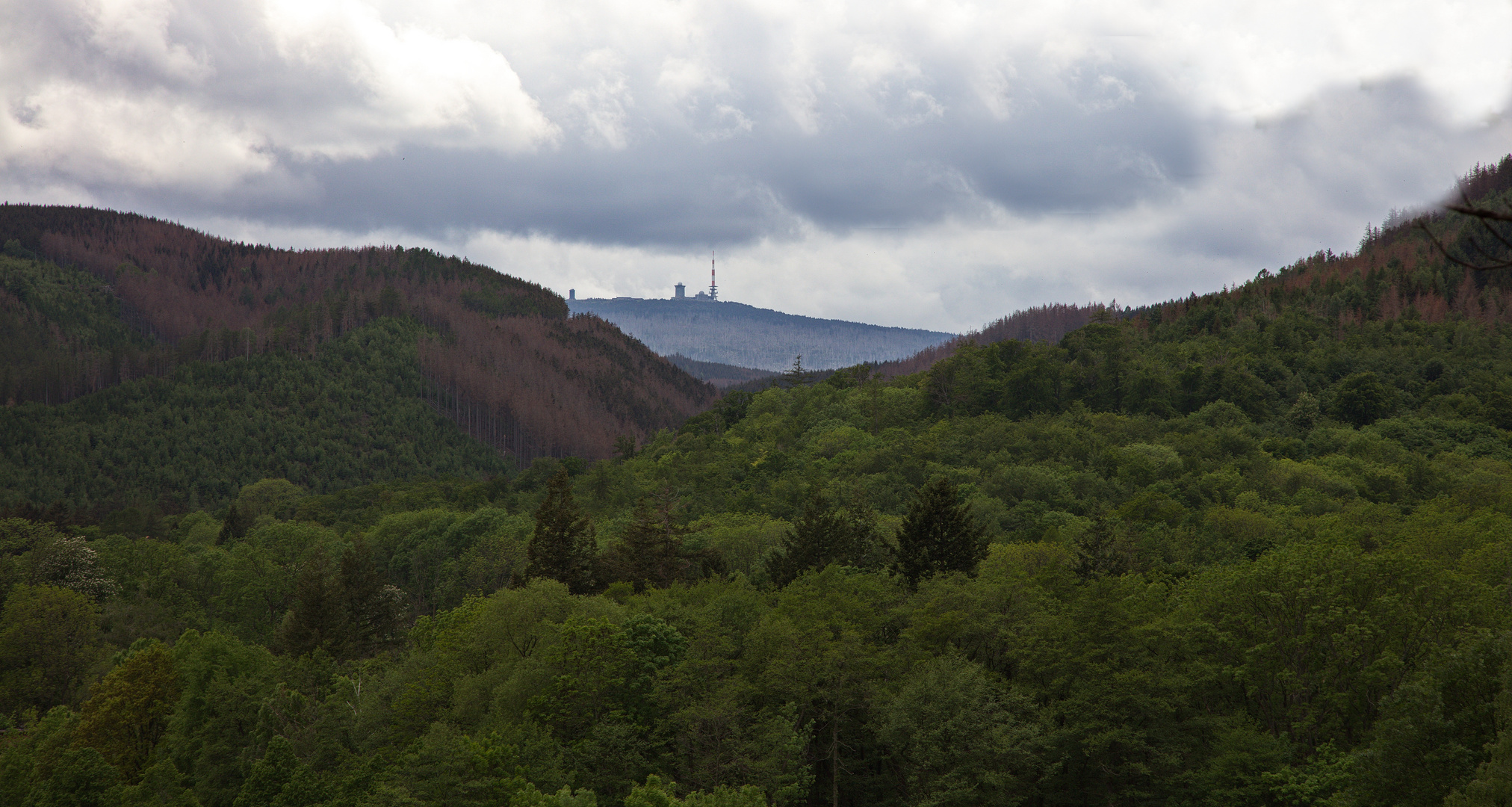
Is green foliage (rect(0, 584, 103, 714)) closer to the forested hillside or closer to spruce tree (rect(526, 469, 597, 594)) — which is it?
the forested hillside

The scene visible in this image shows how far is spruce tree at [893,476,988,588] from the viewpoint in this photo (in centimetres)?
5362

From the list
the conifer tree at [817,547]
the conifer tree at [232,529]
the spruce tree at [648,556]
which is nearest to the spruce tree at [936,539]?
the conifer tree at [817,547]

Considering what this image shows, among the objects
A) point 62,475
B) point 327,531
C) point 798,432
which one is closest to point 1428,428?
point 798,432

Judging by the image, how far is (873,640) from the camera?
149 ft

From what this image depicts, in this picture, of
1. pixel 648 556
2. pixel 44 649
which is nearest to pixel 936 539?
pixel 648 556

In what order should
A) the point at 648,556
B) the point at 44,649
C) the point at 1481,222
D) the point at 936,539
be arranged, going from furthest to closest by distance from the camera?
the point at 44,649 < the point at 648,556 < the point at 936,539 < the point at 1481,222

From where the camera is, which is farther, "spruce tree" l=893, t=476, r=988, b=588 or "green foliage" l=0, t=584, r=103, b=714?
"green foliage" l=0, t=584, r=103, b=714

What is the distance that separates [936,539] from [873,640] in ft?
33.5

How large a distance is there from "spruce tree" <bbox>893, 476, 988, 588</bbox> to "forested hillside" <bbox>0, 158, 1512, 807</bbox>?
200 mm

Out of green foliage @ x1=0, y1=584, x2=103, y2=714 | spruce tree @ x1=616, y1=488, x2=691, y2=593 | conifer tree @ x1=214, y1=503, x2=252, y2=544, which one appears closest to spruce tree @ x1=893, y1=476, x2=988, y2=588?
spruce tree @ x1=616, y1=488, x2=691, y2=593

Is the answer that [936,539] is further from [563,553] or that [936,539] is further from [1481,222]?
[1481,222]

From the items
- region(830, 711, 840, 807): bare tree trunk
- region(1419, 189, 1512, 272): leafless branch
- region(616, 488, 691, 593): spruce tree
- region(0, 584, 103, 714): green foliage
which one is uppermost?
region(1419, 189, 1512, 272): leafless branch

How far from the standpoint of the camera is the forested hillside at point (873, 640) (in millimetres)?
34156

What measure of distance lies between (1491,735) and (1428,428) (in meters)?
83.9
